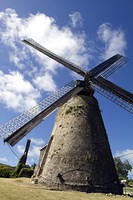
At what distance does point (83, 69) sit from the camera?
17.4 metres

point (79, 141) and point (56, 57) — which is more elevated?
point (56, 57)

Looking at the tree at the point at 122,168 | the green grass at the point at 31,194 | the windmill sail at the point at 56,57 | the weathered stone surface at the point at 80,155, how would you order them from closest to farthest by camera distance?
1. the green grass at the point at 31,194
2. the weathered stone surface at the point at 80,155
3. the windmill sail at the point at 56,57
4. the tree at the point at 122,168

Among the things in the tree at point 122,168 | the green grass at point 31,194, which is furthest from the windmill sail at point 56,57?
the tree at point 122,168

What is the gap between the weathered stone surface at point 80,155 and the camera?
10.8m

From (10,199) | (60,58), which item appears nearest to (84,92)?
(60,58)

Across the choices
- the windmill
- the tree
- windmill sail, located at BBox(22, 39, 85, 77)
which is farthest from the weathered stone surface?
the tree

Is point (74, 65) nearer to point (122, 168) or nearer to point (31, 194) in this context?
point (31, 194)

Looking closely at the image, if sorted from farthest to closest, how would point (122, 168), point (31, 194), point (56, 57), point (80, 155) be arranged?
point (122, 168)
point (56, 57)
point (80, 155)
point (31, 194)

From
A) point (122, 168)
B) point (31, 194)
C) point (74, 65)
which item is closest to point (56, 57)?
point (74, 65)

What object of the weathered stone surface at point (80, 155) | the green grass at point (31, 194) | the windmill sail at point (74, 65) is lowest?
the green grass at point (31, 194)

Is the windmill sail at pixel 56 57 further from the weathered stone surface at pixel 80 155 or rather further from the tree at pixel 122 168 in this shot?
the tree at pixel 122 168

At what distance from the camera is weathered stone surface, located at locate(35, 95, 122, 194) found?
1079cm

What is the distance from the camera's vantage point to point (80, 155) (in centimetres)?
1172

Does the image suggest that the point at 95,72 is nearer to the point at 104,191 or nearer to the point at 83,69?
the point at 83,69
